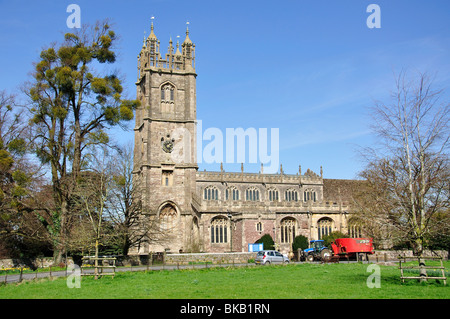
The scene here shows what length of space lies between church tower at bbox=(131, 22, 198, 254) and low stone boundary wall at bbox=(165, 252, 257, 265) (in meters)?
8.55

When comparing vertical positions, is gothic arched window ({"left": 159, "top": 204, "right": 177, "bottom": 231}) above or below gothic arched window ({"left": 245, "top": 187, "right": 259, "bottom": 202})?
below

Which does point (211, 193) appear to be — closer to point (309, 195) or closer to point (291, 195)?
point (291, 195)

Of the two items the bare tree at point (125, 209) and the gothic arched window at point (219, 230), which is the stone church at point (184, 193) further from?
the bare tree at point (125, 209)

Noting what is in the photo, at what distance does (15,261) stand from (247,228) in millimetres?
22381

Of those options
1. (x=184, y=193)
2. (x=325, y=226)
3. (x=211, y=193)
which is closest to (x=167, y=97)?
A: (x=184, y=193)

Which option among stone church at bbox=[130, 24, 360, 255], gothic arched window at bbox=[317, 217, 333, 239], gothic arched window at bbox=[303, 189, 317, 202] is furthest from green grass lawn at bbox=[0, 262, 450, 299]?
gothic arched window at bbox=[303, 189, 317, 202]

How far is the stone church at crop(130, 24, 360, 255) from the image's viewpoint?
43500mm

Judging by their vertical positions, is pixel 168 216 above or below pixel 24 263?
above

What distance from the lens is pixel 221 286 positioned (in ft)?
49.4

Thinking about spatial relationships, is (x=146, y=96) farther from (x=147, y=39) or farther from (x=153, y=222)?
(x=153, y=222)

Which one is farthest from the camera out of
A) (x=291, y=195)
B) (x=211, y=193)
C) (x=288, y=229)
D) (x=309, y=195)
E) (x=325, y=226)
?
(x=309, y=195)

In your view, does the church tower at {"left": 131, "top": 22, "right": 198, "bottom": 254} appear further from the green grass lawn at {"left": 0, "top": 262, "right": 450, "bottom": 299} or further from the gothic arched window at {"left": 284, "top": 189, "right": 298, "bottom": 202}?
the green grass lawn at {"left": 0, "top": 262, "right": 450, "bottom": 299}

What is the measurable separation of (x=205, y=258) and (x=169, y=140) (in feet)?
52.8

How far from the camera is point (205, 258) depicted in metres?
32.3
